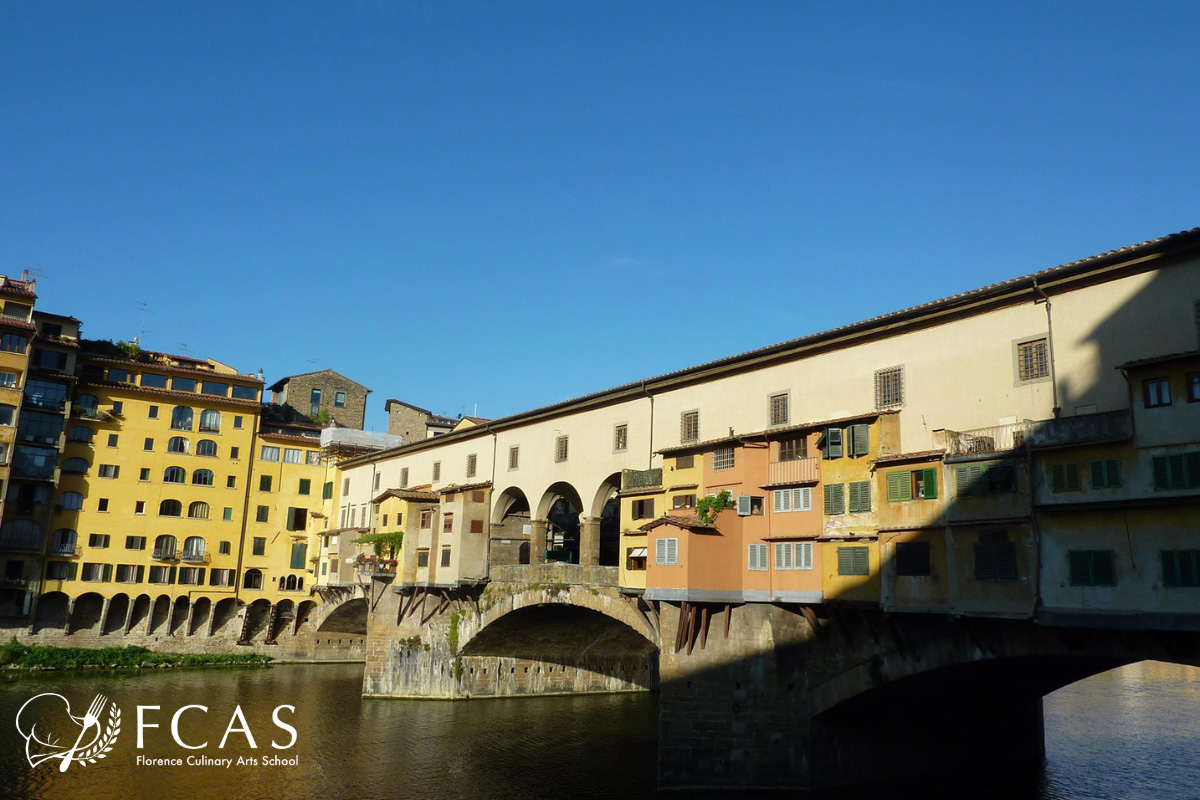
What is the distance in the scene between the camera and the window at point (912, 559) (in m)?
26.6

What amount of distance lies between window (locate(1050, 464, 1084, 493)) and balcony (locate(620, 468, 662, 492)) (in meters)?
16.3

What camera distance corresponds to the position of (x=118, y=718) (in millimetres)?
44625

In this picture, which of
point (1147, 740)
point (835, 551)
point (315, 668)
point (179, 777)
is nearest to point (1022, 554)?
point (835, 551)

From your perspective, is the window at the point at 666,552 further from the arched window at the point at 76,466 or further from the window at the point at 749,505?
the arched window at the point at 76,466

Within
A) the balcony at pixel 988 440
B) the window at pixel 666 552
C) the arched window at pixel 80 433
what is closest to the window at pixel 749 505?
the window at pixel 666 552

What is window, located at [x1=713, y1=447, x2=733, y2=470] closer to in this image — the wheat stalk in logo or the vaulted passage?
the vaulted passage

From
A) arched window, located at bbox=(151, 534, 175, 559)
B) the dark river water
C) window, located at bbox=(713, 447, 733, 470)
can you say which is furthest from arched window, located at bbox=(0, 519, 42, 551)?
window, located at bbox=(713, 447, 733, 470)

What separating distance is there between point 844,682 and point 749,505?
6.75 metres

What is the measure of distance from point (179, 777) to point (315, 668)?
37.6 m

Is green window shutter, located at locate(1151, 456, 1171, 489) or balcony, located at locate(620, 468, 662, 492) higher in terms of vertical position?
balcony, located at locate(620, 468, 662, 492)

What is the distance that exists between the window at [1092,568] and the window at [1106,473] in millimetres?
1745

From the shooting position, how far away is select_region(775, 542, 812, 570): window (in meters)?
30.5

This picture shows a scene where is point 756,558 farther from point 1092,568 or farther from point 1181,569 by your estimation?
point 1181,569

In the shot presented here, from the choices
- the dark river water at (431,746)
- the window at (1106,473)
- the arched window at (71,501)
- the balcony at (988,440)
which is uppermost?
the balcony at (988,440)
